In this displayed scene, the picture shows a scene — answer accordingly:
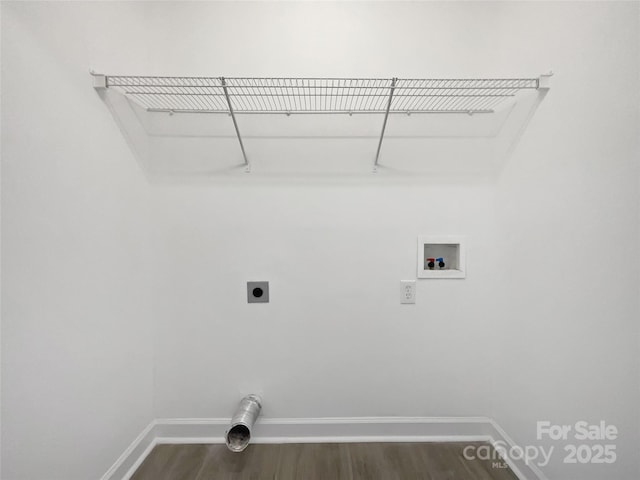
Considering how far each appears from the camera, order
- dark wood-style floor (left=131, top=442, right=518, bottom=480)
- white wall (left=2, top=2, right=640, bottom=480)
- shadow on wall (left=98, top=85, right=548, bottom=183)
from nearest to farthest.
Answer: white wall (left=2, top=2, right=640, bottom=480) < dark wood-style floor (left=131, top=442, right=518, bottom=480) < shadow on wall (left=98, top=85, right=548, bottom=183)

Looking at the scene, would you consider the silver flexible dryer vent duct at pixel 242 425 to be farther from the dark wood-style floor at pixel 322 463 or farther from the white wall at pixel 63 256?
the white wall at pixel 63 256

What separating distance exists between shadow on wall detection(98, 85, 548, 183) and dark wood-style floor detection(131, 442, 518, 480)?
5.01ft

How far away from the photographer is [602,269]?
0.91 metres

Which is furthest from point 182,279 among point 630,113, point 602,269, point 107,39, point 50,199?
point 630,113

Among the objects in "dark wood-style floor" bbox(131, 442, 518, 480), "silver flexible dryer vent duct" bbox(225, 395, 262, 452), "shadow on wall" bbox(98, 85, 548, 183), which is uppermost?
"shadow on wall" bbox(98, 85, 548, 183)

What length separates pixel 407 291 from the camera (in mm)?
1432

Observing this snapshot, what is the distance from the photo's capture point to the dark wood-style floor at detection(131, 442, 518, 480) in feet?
4.06

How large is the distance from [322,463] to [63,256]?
5.02ft

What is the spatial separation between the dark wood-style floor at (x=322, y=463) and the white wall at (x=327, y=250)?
0.59 feet

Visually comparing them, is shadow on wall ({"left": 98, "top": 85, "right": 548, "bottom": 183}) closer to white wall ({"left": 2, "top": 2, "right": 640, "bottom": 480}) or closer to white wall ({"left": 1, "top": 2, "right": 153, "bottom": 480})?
white wall ({"left": 2, "top": 2, "right": 640, "bottom": 480})

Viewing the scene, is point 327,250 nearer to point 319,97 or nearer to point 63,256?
point 319,97

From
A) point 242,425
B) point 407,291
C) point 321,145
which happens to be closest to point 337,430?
point 242,425

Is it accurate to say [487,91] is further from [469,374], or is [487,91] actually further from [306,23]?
[469,374]

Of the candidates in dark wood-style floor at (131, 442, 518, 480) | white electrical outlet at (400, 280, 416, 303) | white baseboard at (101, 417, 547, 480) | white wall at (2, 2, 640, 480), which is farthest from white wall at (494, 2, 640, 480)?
white electrical outlet at (400, 280, 416, 303)
